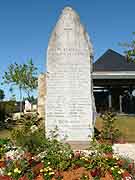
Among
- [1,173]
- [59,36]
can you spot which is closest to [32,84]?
[59,36]

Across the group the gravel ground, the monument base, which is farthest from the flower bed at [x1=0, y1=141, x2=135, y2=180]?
the monument base

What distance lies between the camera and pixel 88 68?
11992mm

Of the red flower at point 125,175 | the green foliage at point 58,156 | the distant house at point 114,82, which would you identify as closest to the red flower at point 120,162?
the red flower at point 125,175

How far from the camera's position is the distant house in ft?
104

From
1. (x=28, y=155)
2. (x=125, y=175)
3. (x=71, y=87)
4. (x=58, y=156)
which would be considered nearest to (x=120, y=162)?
(x=125, y=175)

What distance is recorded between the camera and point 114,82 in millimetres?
34094

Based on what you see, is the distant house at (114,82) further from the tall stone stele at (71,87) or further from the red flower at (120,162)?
the red flower at (120,162)

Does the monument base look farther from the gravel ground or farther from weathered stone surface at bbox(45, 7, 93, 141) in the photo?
the gravel ground

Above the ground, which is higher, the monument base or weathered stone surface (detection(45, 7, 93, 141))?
weathered stone surface (detection(45, 7, 93, 141))

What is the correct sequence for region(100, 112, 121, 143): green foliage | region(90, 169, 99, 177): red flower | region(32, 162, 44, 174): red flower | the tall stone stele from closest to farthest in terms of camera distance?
region(90, 169, 99, 177): red flower, region(32, 162, 44, 174): red flower, the tall stone stele, region(100, 112, 121, 143): green foliage

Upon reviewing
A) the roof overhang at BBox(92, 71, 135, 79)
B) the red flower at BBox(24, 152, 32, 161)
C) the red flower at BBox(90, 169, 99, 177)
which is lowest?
the red flower at BBox(90, 169, 99, 177)

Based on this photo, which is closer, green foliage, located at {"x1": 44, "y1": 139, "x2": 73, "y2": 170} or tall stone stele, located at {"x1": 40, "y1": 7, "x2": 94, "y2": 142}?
green foliage, located at {"x1": 44, "y1": 139, "x2": 73, "y2": 170}

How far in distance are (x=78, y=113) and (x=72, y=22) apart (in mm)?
2816

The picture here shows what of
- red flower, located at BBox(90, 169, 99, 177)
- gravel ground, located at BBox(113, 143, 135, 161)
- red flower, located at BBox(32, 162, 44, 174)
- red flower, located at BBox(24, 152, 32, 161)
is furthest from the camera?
gravel ground, located at BBox(113, 143, 135, 161)
